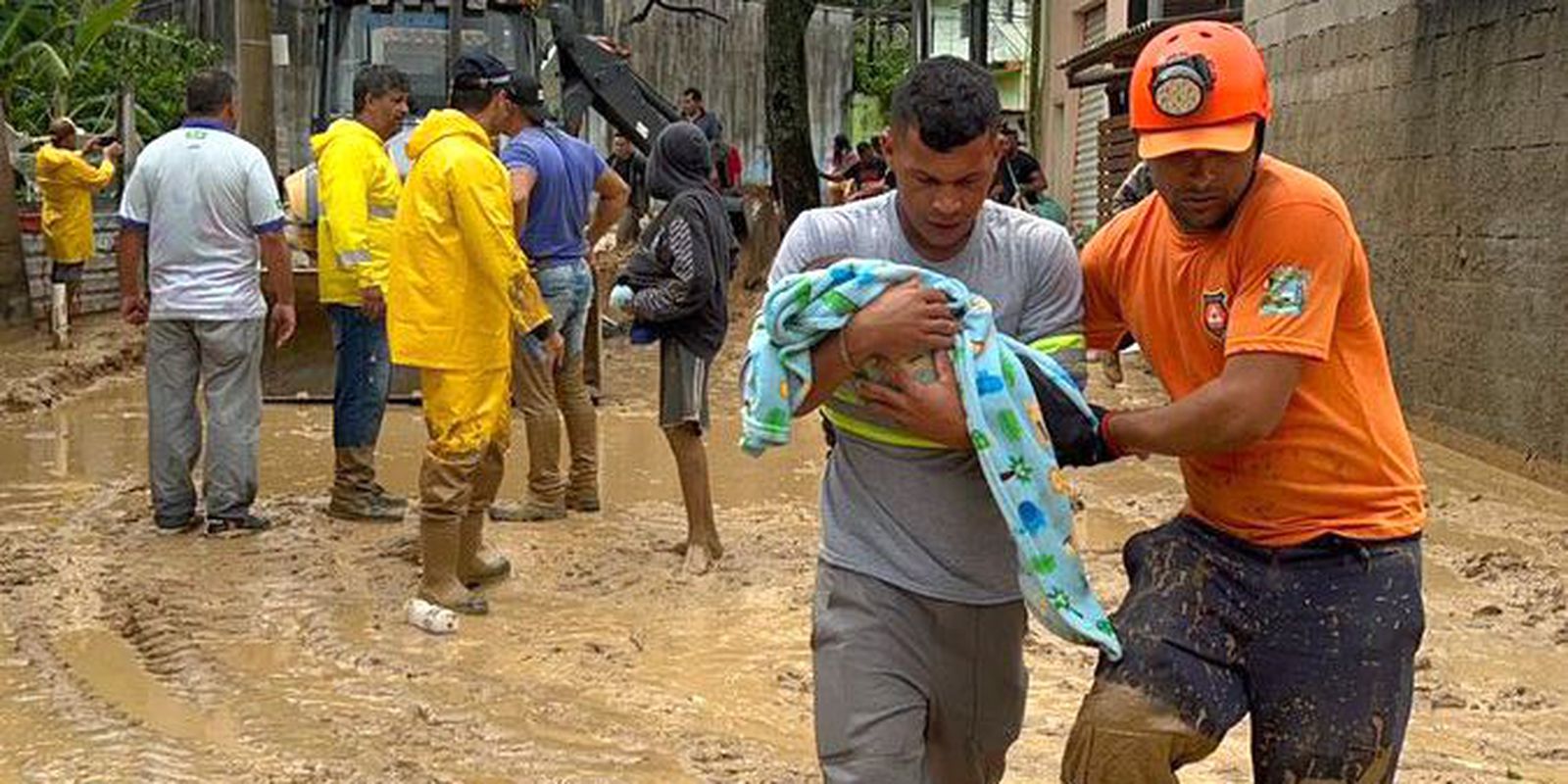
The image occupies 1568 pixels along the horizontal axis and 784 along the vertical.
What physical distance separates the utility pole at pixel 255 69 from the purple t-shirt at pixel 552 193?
948 centimetres

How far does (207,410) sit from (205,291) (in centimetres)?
57

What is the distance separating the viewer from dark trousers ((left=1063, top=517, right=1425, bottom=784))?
10.8 ft

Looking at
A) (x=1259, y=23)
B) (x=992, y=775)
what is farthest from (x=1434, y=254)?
(x=992, y=775)

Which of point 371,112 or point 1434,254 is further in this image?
point 1434,254

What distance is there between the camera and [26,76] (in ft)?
65.3

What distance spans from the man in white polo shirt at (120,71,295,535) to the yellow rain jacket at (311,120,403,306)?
0.76 ft

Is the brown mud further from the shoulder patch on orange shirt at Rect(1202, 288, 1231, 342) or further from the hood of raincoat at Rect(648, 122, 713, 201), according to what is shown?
the shoulder patch on orange shirt at Rect(1202, 288, 1231, 342)

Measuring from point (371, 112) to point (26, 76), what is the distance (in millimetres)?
13059

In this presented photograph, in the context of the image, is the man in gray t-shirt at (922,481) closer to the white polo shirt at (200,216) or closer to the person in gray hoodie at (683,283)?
the person in gray hoodie at (683,283)

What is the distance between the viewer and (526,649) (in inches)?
254

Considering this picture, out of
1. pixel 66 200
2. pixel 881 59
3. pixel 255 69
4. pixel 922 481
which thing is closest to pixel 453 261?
pixel 922 481

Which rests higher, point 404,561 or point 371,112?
point 371,112

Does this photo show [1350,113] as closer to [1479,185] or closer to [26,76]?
[1479,185]

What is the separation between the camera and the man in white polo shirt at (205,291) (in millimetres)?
8125
